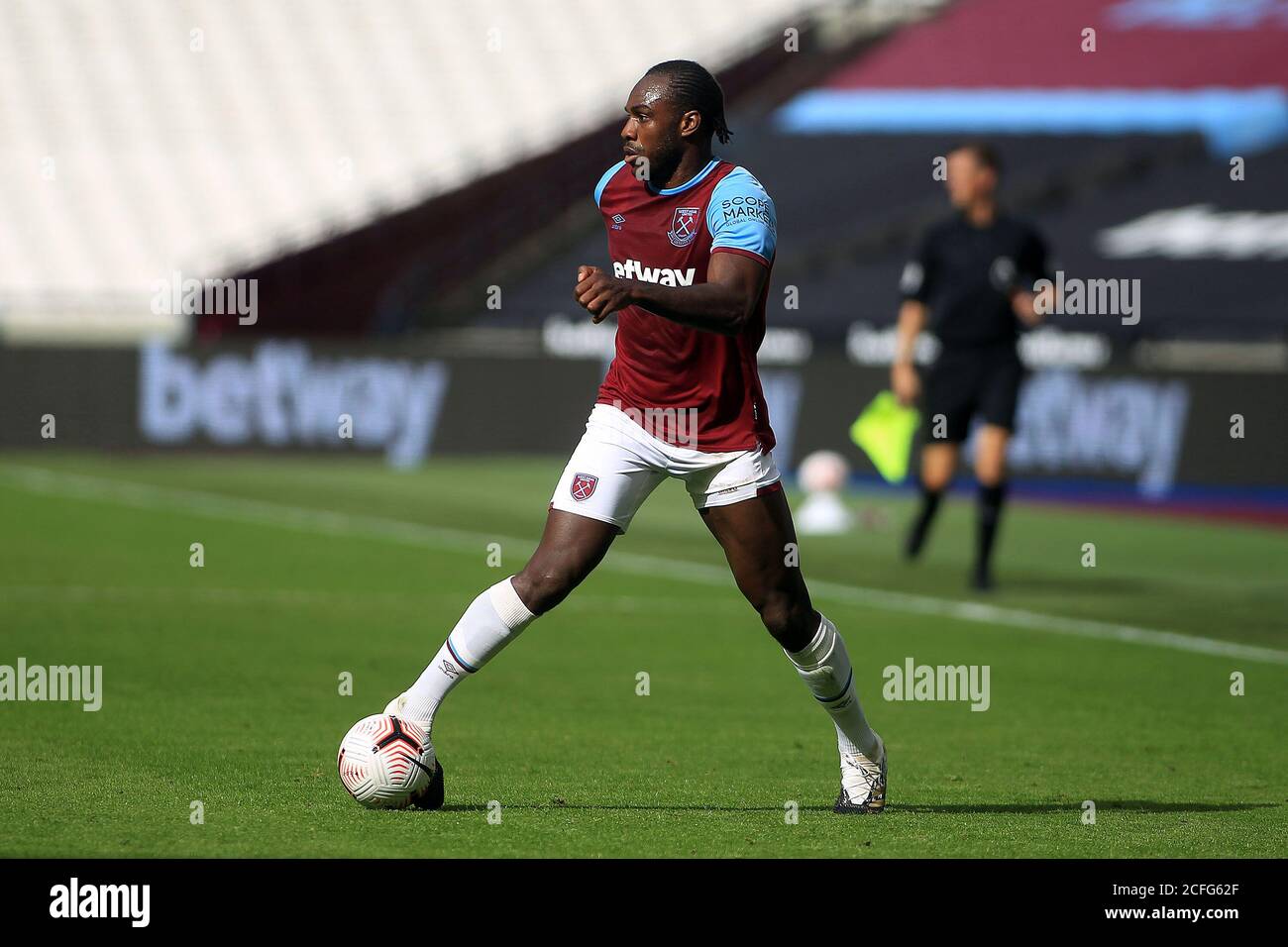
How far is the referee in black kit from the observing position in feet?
43.5

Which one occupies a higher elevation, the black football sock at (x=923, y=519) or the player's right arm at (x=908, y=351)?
the player's right arm at (x=908, y=351)

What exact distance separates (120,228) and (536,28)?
8545 mm

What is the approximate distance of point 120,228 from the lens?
33.3 metres

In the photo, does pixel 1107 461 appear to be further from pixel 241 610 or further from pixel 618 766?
pixel 618 766

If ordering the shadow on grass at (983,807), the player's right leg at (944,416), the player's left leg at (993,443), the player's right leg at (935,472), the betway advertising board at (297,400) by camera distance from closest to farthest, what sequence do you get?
the shadow on grass at (983,807)
the player's left leg at (993,443)
the player's right leg at (944,416)
the player's right leg at (935,472)
the betway advertising board at (297,400)

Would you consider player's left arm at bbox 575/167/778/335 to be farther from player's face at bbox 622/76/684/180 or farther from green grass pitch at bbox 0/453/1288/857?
green grass pitch at bbox 0/453/1288/857

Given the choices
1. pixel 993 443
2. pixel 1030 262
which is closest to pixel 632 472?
pixel 993 443

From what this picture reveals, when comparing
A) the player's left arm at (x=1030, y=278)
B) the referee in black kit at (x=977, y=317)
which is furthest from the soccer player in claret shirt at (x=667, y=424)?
the player's left arm at (x=1030, y=278)

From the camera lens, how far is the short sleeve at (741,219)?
241 inches

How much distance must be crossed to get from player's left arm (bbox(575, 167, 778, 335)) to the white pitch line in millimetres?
5582

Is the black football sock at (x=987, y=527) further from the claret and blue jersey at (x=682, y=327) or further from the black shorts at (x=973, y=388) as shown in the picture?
the claret and blue jersey at (x=682, y=327)

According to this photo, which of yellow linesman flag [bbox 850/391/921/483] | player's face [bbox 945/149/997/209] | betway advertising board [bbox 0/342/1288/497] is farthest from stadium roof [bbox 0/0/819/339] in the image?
player's face [bbox 945/149/997/209]

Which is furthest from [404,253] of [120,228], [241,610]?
[241,610]

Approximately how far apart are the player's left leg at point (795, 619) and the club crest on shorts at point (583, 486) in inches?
14.7
